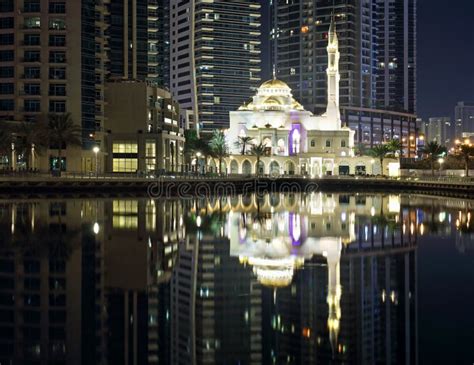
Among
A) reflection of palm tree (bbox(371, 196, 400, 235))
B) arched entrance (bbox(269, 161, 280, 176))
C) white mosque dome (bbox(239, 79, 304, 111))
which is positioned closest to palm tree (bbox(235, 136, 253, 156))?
arched entrance (bbox(269, 161, 280, 176))

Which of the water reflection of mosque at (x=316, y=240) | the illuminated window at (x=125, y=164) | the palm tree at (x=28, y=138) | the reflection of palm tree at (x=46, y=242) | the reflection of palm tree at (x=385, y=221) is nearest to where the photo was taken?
the water reflection of mosque at (x=316, y=240)

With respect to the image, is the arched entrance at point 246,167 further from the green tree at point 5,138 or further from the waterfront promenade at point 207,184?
the green tree at point 5,138

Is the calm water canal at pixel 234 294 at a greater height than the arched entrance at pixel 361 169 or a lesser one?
lesser

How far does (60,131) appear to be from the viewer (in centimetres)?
8875

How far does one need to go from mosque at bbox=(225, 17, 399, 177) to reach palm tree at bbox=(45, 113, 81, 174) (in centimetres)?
4741

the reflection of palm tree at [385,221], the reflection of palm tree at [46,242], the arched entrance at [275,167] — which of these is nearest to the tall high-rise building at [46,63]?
the arched entrance at [275,167]

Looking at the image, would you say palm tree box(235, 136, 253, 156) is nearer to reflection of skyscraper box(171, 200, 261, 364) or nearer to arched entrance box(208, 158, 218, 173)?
arched entrance box(208, 158, 218, 173)

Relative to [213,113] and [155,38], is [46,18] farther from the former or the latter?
[213,113]

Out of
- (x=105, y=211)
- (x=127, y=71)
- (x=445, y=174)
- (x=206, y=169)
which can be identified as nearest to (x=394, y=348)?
(x=105, y=211)

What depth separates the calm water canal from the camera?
55.9 feet

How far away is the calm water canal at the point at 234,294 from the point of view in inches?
671

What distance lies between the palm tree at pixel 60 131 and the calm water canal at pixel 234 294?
45.9 metres

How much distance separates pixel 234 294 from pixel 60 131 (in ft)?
230

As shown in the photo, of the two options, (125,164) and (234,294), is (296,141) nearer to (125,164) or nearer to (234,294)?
(125,164)
